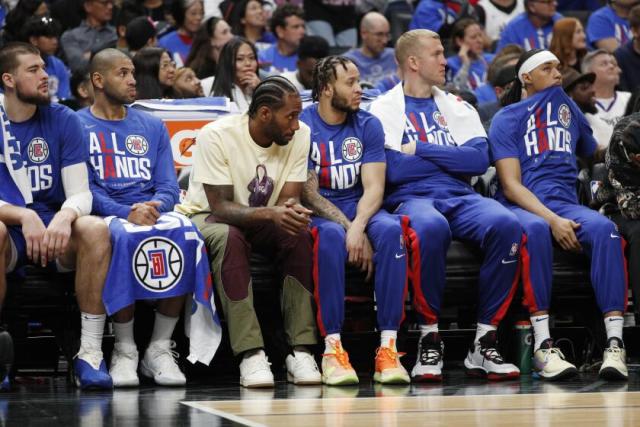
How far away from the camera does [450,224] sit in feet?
22.2

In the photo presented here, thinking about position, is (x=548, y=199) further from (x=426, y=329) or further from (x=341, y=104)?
(x=341, y=104)

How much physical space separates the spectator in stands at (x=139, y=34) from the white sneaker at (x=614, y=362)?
4516 millimetres

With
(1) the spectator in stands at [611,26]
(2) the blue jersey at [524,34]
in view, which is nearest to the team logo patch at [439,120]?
(2) the blue jersey at [524,34]

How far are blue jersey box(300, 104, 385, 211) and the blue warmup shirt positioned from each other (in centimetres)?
19

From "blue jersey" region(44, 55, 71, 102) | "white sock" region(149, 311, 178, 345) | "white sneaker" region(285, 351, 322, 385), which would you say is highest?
"blue jersey" region(44, 55, 71, 102)

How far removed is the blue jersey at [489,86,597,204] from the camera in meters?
7.00

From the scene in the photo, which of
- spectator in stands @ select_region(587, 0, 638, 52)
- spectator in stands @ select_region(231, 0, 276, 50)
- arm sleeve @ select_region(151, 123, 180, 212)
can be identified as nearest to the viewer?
arm sleeve @ select_region(151, 123, 180, 212)

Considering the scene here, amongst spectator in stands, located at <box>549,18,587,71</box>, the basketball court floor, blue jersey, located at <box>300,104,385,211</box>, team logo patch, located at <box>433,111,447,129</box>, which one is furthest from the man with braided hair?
spectator in stands, located at <box>549,18,587,71</box>

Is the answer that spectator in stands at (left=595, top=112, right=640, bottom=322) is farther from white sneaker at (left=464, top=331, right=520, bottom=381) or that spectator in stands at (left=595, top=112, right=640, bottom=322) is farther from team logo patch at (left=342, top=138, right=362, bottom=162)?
team logo patch at (left=342, top=138, right=362, bottom=162)

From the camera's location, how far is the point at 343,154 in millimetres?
6715

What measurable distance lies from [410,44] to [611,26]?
5029 mm

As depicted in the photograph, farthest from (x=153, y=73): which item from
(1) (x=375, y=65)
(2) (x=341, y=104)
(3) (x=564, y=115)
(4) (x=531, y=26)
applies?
(4) (x=531, y=26)

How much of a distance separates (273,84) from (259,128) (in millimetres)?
230

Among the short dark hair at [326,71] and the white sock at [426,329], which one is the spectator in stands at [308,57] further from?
the white sock at [426,329]
